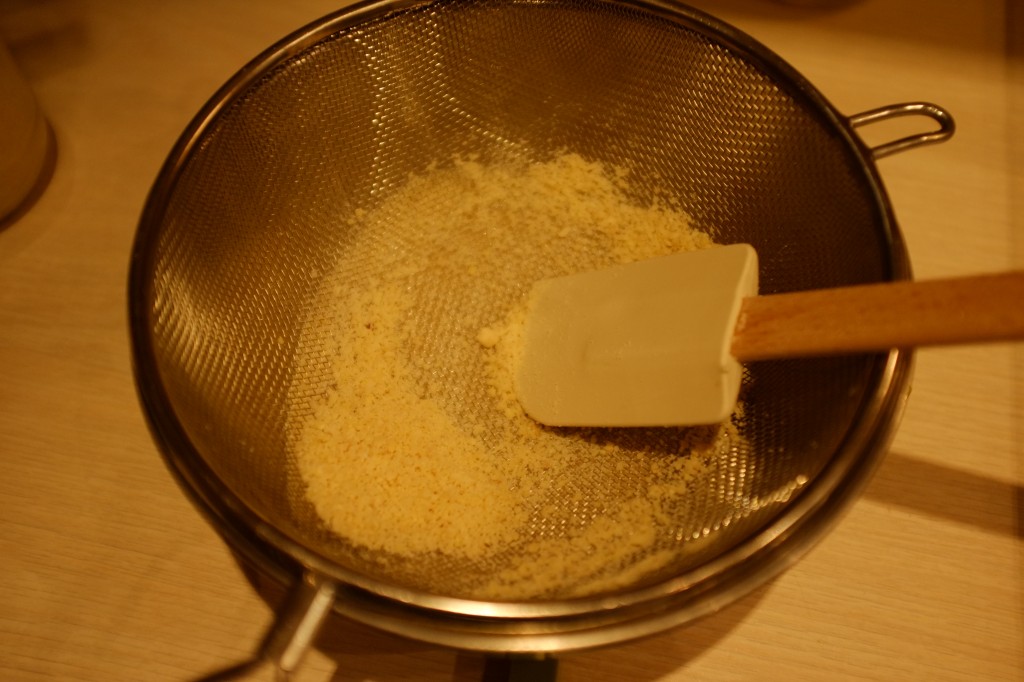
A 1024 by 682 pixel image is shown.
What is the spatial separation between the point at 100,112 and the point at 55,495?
0.63 meters

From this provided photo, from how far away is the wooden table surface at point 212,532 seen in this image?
0.69m

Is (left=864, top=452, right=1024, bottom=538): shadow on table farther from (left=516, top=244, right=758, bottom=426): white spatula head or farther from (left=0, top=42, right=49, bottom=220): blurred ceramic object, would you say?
(left=0, top=42, right=49, bottom=220): blurred ceramic object

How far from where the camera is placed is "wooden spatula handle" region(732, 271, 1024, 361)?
490mm

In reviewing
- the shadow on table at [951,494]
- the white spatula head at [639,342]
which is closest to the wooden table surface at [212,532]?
the shadow on table at [951,494]

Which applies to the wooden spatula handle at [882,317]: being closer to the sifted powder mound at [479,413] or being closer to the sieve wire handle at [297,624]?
the sifted powder mound at [479,413]

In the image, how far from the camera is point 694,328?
0.71m

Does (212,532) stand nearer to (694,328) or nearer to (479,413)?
(479,413)

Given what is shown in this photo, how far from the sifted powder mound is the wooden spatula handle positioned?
0.19 m

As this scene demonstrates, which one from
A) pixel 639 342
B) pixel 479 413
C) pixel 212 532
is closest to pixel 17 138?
pixel 212 532

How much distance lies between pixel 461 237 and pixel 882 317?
607 mm

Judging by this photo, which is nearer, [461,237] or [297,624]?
[297,624]

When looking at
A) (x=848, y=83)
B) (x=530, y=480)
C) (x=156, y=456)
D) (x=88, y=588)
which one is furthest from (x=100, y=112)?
(x=848, y=83)

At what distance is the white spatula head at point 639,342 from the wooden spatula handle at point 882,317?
0.03 metres

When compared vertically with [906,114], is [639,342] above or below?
below
